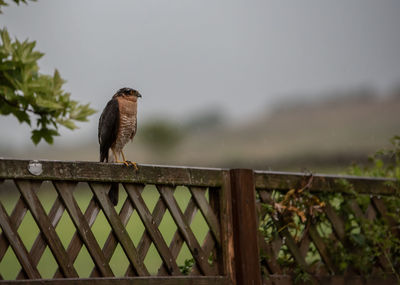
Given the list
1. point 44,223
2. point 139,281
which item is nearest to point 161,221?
point 139,281

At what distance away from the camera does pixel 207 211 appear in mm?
3652

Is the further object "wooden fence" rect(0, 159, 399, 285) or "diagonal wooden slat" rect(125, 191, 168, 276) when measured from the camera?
"diagonal wooden slat" rect(125, 191, 168, 276)

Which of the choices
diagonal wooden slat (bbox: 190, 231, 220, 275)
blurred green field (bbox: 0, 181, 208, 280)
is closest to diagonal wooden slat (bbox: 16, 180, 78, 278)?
blurred green field (bbox: 0, 181, 208, 280)

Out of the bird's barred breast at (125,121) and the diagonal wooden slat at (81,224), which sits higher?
the bird's barred breast at (125,121)

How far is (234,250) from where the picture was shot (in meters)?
3.68

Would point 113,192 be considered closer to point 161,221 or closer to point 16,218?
point 161,221

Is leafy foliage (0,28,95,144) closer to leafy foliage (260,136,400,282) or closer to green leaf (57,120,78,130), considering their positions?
green leaf (57,120,78,130)

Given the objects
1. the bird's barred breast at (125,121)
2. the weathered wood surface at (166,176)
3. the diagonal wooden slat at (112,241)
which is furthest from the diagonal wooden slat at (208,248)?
the bird's barred breast at (125,121)

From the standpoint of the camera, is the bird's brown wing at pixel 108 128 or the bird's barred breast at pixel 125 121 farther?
the bird's barred breast at pixel 125 121

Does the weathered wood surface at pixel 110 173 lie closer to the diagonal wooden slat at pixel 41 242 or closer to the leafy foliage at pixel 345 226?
the diagonal wooden slat at pixel 41 242

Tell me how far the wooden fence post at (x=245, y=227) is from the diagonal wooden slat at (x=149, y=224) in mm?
489

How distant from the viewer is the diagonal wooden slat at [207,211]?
3616 mm

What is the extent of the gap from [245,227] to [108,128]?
4.87 ft

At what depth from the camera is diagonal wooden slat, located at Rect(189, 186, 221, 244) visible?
3616mm
